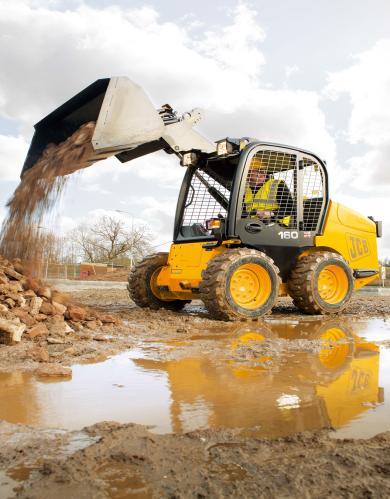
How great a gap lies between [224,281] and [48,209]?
2596 millimetres

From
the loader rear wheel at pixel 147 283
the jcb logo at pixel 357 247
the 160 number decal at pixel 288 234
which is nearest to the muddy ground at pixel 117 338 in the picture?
the loader rear wheel at pixel 147 283

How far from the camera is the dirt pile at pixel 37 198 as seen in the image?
619 cm

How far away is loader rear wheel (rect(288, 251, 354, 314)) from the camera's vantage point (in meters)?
7.70

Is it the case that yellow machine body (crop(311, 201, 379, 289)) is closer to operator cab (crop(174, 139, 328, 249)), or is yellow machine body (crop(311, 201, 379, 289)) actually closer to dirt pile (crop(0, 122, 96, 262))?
operator cab (crop(174, 139, 328, 249))

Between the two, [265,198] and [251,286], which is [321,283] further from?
[265,198]

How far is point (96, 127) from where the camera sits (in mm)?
6000

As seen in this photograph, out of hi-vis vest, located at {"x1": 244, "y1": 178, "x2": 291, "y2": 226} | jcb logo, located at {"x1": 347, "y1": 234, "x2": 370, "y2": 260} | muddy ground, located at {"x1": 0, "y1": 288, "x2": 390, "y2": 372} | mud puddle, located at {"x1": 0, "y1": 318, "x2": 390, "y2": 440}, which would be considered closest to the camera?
mud puddle, located at {"x1": 0, "y1": 318, "x2": 390, "y2": 440}

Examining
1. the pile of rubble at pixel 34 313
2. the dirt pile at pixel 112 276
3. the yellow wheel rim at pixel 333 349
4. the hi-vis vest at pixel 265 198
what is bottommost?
the yellow wheel rim at pixel 333 349

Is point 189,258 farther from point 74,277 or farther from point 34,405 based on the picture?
point 74,277

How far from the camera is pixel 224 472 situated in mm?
1681

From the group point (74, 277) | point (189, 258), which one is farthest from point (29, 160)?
point (74, 277)

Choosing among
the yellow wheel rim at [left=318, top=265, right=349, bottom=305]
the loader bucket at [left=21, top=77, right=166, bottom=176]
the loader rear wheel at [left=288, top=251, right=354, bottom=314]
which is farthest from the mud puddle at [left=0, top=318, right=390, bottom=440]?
the yellow wheel rim at [left=318, top=265, right=349, bottom=305]

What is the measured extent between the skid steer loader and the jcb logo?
2 centimetres

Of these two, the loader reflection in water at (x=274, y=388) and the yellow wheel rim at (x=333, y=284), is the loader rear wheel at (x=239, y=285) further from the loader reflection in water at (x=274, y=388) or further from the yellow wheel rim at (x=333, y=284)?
the loader reflection in water at (x=274, y=388)
